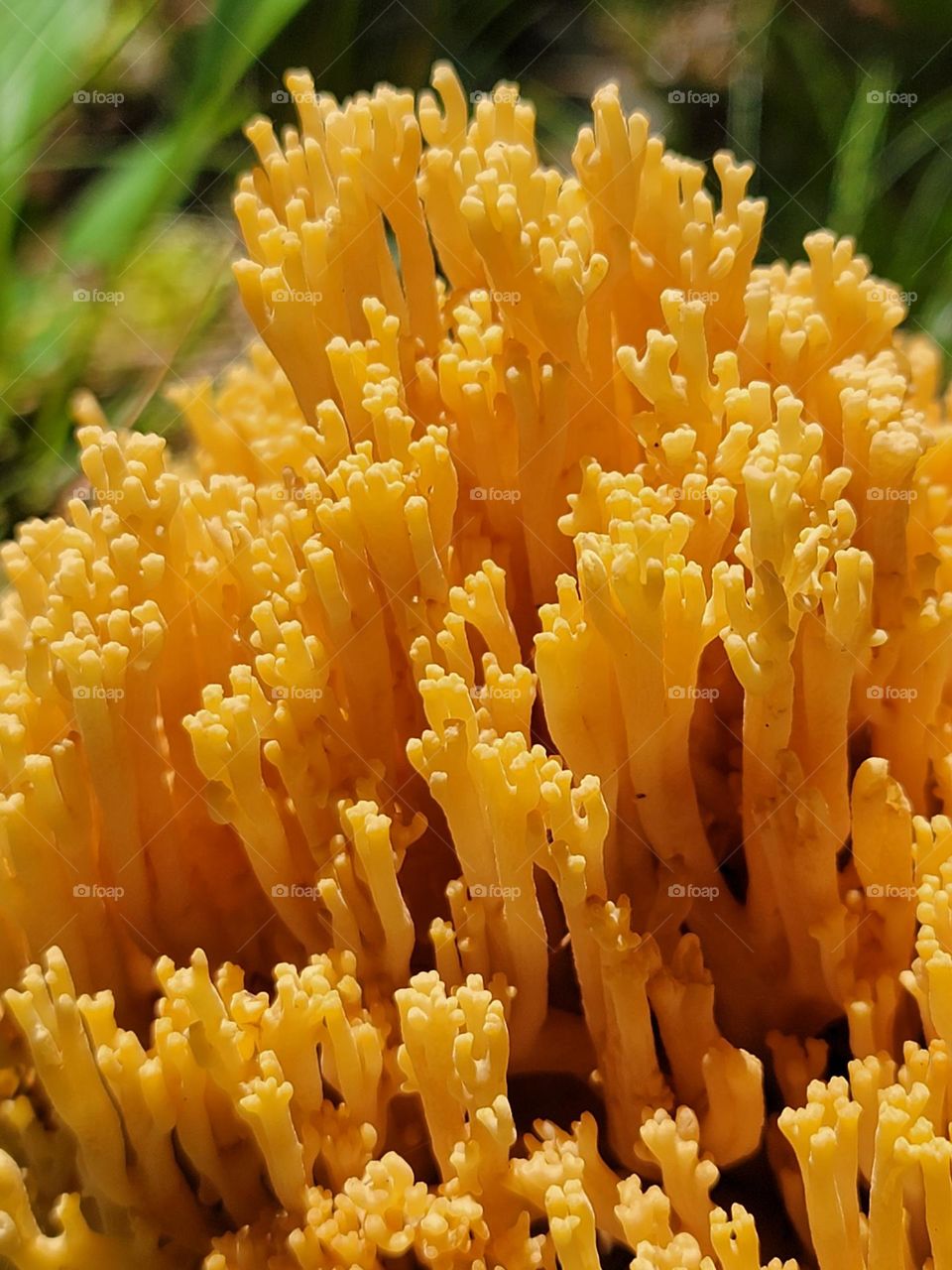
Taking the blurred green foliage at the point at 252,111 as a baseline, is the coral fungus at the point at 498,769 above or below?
below

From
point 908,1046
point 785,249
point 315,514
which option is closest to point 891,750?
point 908,1046

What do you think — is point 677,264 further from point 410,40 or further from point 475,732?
point 410,40

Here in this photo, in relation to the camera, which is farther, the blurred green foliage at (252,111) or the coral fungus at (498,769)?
the blurred green foliage at (252,111)

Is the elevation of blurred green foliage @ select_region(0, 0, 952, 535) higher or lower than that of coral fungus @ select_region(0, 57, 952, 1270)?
higher

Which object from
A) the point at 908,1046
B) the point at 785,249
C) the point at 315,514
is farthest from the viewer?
the point at 785,249
